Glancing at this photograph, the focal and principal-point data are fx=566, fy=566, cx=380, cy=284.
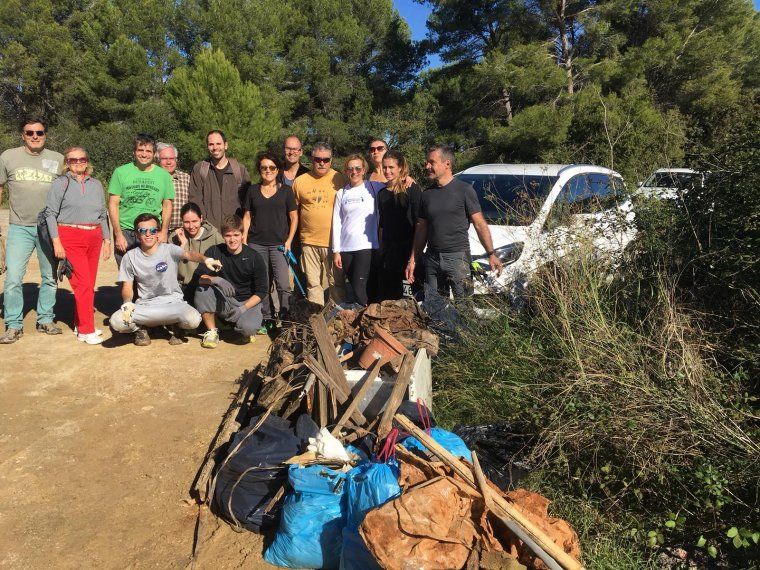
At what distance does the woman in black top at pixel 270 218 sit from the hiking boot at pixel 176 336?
2.85 feet

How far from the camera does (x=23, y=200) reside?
552cm

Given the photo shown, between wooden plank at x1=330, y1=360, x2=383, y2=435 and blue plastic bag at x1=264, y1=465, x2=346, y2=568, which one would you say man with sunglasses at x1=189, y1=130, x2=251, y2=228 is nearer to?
wooden plank at x1=330, y1=360, x2=383, y2=435

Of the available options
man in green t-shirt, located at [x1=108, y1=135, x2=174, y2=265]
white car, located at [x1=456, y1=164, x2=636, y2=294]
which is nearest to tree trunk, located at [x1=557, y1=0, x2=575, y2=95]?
white car, located at [x1=456, y1=164, x2=636, y2=294]

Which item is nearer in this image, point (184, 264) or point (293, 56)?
point (184, 264)

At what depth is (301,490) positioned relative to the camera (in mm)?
2680

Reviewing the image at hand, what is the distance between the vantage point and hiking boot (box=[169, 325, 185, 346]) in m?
5.71

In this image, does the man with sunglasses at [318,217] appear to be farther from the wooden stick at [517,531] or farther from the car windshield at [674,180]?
the wooden stick at [517,531]

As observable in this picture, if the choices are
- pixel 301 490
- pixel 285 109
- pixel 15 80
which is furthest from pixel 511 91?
pixel 15 80

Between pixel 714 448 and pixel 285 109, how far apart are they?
25.8 m

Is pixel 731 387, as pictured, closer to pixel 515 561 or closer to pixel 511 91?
pixel 515 561

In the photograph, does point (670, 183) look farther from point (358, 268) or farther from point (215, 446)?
point (215, 446)

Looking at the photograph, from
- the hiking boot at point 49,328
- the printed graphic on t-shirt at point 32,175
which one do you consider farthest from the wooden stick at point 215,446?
the printed graphic on t-shirt at point 32,175

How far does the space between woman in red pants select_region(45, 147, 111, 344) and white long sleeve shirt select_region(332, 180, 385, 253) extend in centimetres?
238

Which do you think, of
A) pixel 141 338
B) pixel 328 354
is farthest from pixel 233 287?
pixel 328 354
